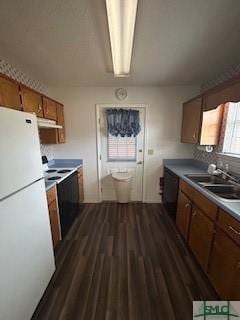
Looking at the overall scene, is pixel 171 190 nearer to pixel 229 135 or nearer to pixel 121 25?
pixel 229 135

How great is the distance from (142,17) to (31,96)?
1.47 m

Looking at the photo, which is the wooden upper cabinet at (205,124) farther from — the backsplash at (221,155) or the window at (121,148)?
the window at (121,148)

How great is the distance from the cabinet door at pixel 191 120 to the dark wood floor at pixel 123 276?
5.09ft

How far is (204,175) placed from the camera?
2.31 meters

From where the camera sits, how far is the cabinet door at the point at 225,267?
1.15 metres

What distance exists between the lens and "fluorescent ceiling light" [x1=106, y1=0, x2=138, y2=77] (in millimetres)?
1017

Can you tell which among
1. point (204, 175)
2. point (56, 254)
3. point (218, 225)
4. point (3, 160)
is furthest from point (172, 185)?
point (3, 160)

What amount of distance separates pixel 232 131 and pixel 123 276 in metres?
2.35

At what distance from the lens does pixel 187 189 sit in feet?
6.71

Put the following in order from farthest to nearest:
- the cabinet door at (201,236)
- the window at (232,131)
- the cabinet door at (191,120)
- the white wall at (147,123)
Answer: the white wall at (147,123), the cabinet door at (191,120), the window at (232,131), the cabinet door at (201,236)

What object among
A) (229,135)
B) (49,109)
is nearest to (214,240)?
(229,135)

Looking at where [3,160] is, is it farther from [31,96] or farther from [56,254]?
[56,254]

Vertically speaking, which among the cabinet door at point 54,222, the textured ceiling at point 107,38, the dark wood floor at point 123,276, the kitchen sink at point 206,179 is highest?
the textured ceiling at point 107,38

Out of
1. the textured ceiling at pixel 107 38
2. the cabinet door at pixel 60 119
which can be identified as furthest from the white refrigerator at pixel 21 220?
the cabinet door at pixel 60 119
